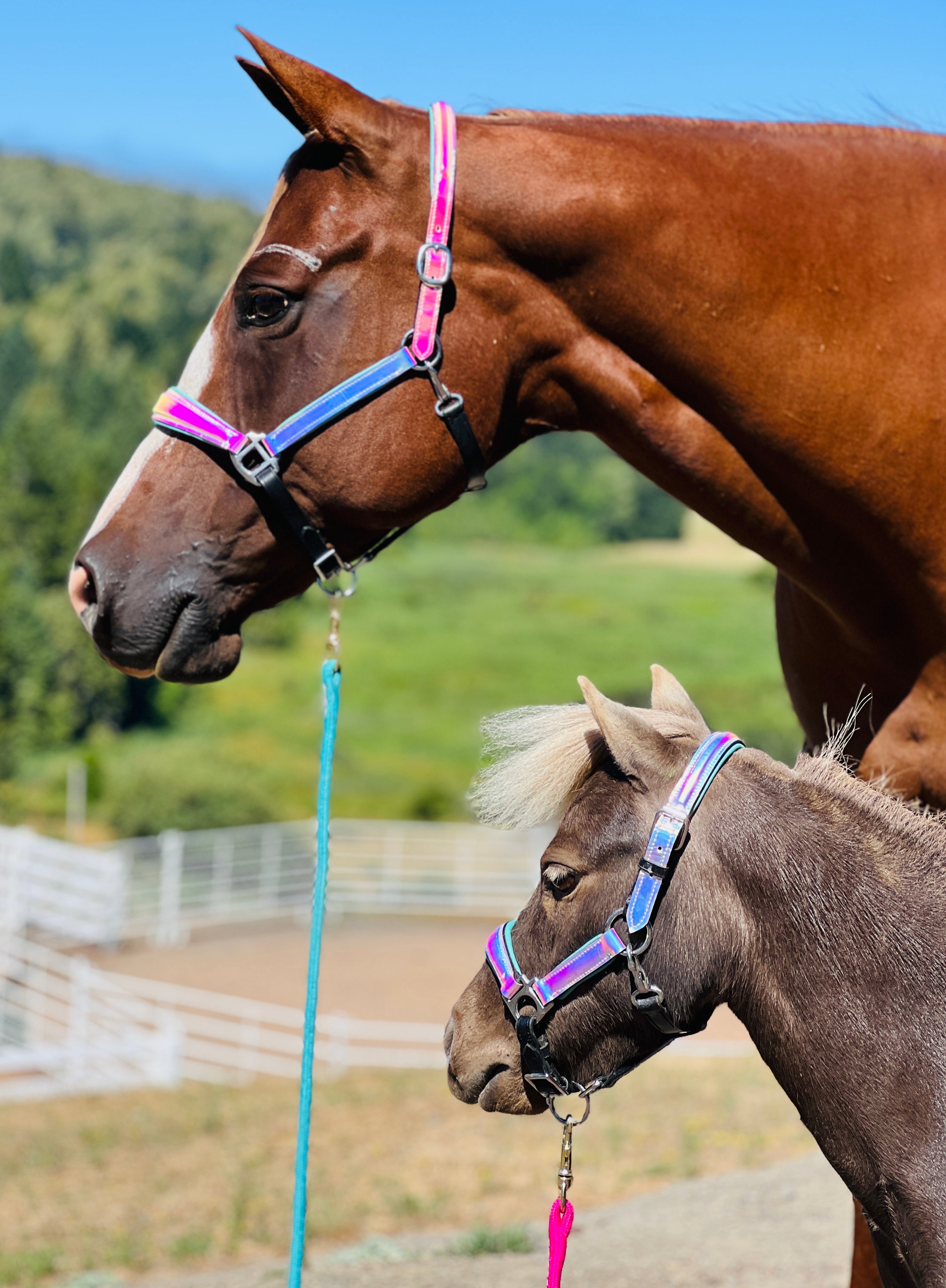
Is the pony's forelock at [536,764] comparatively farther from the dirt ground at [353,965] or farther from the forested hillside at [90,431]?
the forested hillside at [90,431]

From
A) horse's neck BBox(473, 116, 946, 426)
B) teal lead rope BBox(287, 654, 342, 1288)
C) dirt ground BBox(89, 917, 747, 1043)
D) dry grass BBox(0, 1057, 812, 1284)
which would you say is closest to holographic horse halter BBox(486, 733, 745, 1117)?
teal lead rope BBox(287, 654, 342, 1288)

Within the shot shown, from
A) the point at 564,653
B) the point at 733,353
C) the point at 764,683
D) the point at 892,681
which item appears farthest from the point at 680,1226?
the point at 564,653

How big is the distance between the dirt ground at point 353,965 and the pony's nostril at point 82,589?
14.9m

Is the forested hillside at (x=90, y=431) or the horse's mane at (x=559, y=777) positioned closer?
the horse's mane at (x=559, y=777)

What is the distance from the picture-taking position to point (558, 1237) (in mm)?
2582

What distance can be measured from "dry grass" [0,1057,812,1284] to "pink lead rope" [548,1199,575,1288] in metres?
5.77

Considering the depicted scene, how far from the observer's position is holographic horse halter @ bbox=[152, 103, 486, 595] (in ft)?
7.99

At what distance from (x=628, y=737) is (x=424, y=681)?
201 ft

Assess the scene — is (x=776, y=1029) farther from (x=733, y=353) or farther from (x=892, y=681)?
(x=733, y=353)

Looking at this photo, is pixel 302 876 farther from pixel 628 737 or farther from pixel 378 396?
pixel 628 737

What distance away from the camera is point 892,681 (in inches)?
114

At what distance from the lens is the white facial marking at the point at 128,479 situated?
8.32ft

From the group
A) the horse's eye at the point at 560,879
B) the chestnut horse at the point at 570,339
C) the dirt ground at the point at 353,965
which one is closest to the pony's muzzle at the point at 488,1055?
the horse's eye at the point at 560,879

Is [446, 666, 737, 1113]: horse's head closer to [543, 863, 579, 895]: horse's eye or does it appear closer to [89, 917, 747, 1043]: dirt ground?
[543, 863, 579, 895]: horse's eye
